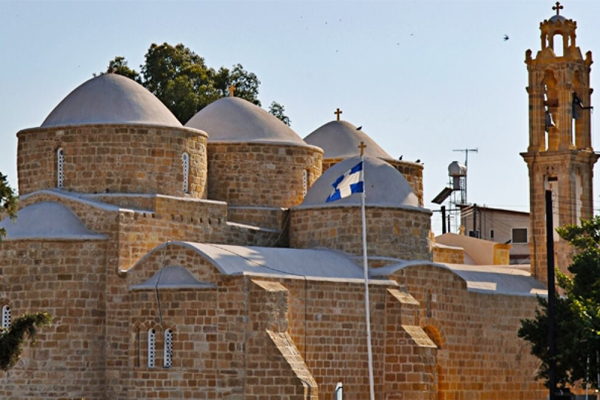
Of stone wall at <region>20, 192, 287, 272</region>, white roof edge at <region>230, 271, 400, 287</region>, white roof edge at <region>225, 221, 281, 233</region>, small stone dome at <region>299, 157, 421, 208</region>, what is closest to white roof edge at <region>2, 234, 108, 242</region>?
stone wall at <region>20, 192, 287, 272</region>

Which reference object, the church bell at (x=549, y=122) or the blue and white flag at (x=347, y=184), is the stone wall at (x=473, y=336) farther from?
the church bell at (x=549, y=122)

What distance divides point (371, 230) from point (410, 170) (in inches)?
273

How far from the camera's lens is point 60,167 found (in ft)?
111

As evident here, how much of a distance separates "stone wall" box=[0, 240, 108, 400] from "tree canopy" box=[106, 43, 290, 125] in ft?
61.7

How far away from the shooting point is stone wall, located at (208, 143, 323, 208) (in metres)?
36.5

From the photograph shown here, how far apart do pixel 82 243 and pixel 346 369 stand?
624 centimetres

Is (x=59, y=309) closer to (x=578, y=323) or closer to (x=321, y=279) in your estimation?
(x=321, y=279)

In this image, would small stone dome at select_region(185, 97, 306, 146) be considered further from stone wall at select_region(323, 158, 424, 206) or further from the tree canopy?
the tree canopy

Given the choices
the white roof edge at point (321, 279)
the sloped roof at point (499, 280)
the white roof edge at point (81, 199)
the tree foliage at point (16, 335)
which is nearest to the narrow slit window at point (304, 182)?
the sloped roof at point (499, 280)

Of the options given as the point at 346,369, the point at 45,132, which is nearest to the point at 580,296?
the point at 346,369

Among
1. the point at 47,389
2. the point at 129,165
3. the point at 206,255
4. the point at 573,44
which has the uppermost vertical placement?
the point at 573,44

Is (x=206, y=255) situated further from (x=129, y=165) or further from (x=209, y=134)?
(x=209, y=134)

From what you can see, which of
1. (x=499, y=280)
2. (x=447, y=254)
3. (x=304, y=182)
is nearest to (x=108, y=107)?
(x=304, y=182)

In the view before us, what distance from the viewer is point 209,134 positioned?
37.1 metres
